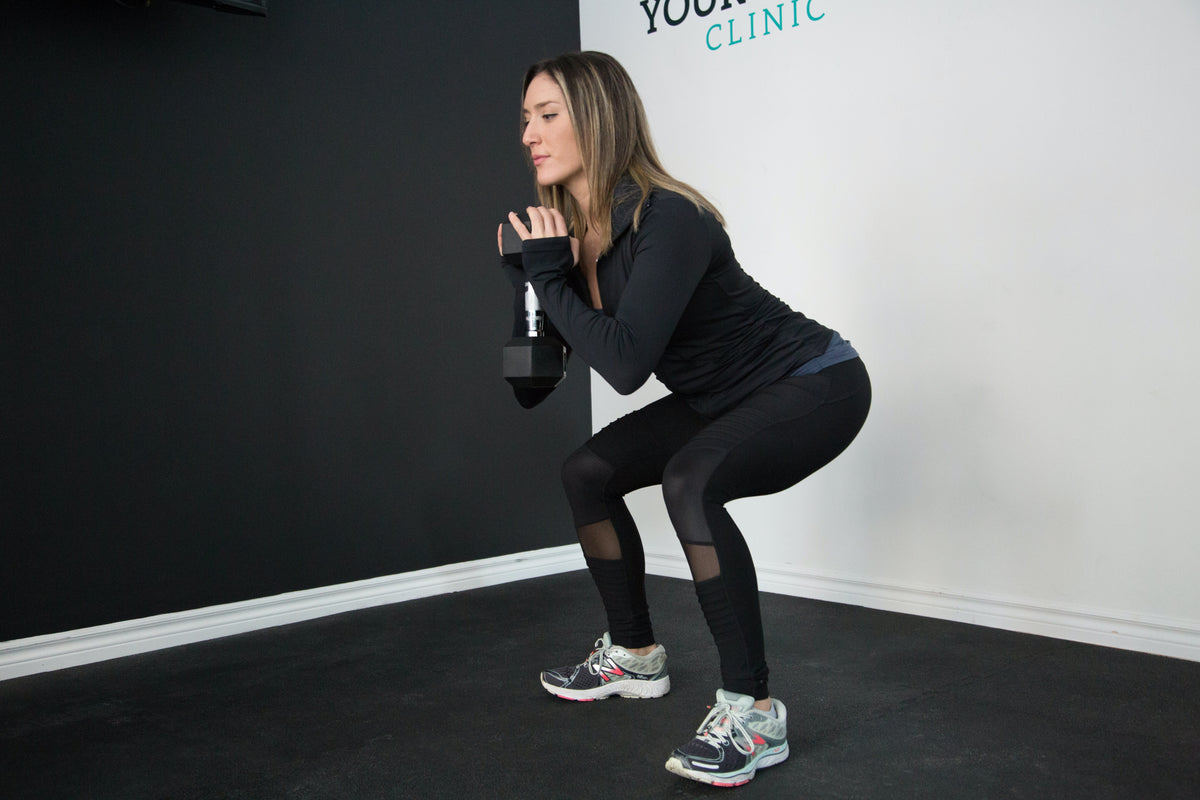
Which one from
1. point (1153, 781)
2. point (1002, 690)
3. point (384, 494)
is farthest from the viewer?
point (384, 494)

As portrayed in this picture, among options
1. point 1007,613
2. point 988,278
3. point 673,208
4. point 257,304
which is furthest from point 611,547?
point 257,304

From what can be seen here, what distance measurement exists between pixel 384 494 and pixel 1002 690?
6.22 feet

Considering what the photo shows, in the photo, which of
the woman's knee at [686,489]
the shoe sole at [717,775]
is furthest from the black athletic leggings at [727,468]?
the shoe sole at [717,775]

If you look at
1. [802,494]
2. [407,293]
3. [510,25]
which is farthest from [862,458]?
[510,25]

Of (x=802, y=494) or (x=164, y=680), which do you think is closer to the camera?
(x=164, y=680)

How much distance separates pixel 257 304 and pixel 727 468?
68.2 inches

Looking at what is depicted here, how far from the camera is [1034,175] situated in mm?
2633

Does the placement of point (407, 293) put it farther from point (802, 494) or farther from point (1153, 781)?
point (1153, 781)

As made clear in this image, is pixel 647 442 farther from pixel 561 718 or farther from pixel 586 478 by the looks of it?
pixel 561 718

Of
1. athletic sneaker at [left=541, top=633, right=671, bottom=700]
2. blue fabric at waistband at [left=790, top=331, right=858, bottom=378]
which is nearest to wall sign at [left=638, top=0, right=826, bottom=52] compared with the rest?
blue fabric at waistband at [left=790, top=331, right=858, bottom=378]

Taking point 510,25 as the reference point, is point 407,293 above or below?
below

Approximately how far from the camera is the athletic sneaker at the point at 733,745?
5.62ft

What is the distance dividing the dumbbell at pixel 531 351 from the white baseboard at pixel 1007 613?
1.42 m

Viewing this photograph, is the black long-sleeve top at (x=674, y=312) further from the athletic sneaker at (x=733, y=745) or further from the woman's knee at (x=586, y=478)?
the athletic sneaker at (x=733, y=745)
